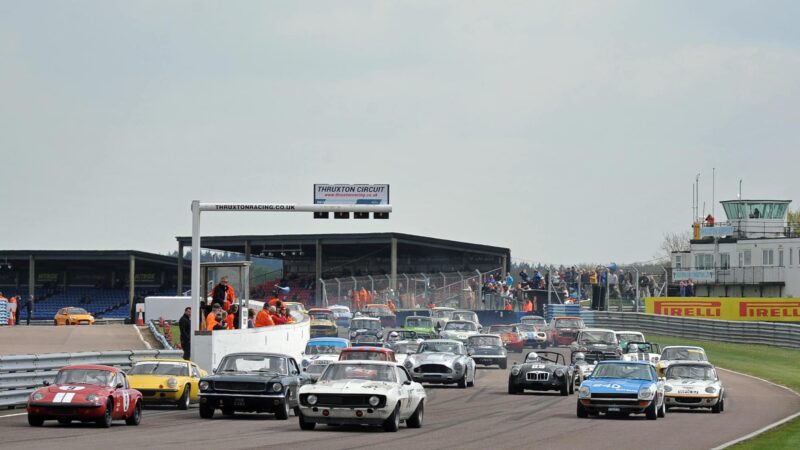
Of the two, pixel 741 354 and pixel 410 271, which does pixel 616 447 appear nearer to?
pixel 741 354

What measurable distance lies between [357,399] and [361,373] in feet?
2.81

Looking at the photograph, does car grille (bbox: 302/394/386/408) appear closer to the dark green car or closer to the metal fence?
the dark green car

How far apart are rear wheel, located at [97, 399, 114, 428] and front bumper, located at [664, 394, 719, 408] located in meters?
12.0

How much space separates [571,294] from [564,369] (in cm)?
3269

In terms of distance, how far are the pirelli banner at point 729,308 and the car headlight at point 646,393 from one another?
3922 cm

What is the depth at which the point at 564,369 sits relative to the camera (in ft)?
105

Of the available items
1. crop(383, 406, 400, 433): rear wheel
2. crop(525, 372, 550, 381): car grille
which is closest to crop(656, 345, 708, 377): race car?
crop(525, 372, 550, 381): car grille

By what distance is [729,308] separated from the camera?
209ft

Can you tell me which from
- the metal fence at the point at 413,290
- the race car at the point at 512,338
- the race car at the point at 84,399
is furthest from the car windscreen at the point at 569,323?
the race car at the point at 84,399

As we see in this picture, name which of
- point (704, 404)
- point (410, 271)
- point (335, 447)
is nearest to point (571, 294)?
point (410, 271)

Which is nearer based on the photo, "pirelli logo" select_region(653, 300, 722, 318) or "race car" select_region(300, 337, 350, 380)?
"race car" select_region(300, 337, 350, 380)

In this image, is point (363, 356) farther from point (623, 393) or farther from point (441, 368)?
point (623, 393)

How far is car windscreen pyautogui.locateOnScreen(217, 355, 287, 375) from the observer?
78.4 ft

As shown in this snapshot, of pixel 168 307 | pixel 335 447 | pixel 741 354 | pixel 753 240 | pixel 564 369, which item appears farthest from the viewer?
pixel 753 240
